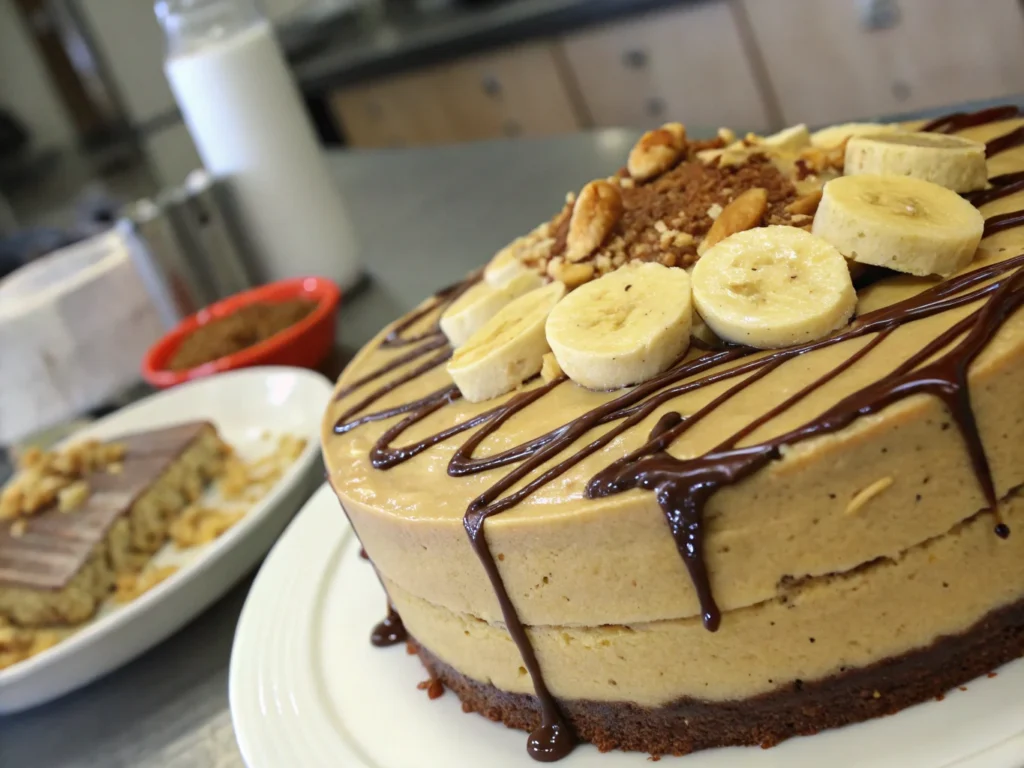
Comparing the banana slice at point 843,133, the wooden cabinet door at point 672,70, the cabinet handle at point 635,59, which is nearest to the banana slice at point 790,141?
the banana slice at point 843,133

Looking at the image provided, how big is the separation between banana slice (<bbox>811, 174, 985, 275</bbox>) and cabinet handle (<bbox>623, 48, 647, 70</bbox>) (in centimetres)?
378

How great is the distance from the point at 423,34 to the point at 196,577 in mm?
4842

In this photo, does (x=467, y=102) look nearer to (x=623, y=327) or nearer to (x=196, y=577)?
(x=196, y=577)

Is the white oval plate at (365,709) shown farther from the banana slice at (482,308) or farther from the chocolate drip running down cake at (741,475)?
the banana slice at (482,308)

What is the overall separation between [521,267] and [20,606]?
122 centimetres

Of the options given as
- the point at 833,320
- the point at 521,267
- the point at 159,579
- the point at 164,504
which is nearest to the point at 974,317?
the point at 833,320

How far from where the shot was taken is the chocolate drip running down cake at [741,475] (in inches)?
36.7

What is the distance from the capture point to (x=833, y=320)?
1.03m

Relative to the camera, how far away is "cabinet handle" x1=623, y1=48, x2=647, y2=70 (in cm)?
471

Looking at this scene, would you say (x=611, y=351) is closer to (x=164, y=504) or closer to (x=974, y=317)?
(x=974, y=317)

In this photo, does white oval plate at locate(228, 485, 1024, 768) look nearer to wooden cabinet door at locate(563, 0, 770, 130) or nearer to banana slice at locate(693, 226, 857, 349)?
banana slice at locate(693, 226, 857, 349)

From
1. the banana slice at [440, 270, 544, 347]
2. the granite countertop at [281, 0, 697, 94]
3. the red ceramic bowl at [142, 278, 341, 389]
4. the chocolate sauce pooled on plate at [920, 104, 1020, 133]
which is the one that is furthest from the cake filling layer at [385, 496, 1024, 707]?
the granite countertop at [281, 0, 697, 94]

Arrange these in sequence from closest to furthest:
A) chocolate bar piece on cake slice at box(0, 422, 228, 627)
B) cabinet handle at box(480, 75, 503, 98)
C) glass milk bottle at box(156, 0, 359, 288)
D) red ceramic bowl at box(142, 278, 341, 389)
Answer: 1. chocolate bar piece on cake slice at box(0, 422, 228, 627)
2. red ceramic bowl at box(142, 278, 341, 389)
3. glass milk bottle at box(156, 0, 359, 288)
4. cabinet handle at box(480, 75, 503, 98)

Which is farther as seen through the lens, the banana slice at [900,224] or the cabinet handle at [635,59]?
the cabinet handle at [635,59]
